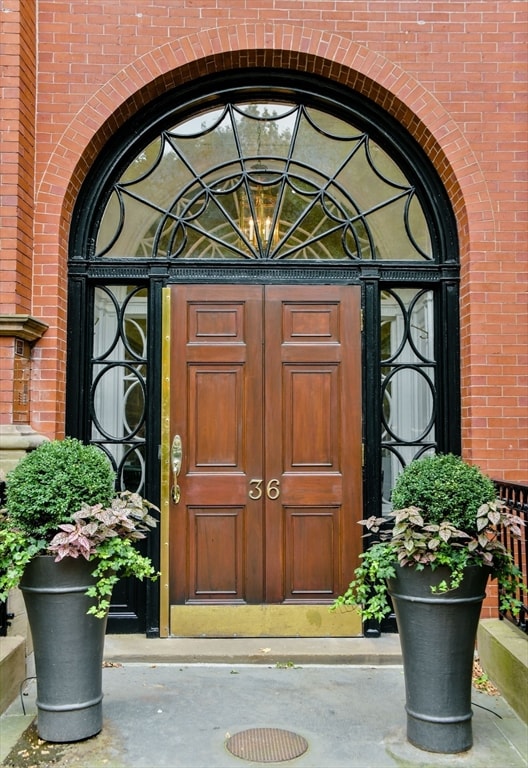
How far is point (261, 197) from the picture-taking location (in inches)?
219

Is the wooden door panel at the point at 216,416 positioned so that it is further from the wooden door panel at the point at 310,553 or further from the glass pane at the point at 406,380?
the glass pane at the point at 406,380

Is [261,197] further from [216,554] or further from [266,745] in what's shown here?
[266,745]

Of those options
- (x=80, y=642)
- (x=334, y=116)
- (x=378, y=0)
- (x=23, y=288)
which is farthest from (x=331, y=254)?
(x=80, y=642)

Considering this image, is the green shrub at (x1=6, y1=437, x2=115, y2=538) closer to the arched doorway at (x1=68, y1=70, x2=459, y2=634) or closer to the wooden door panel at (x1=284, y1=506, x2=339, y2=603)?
the arched doorway at (x1=68, y1=70, x2=459, y2=634)

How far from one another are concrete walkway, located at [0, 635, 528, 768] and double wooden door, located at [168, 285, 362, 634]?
1.41 feet

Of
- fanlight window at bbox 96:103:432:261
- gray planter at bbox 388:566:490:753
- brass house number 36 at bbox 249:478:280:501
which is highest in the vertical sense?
fanlight window at bbox 96:103:432:261

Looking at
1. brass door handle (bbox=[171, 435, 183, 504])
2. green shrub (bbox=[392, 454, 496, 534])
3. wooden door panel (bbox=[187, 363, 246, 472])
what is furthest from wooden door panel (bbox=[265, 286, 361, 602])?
green shrub (bbox=[392, 454, 496, 534])

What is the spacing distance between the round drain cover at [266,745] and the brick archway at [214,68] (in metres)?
2.55

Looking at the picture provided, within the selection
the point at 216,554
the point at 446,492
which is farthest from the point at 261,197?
the point at 446,492

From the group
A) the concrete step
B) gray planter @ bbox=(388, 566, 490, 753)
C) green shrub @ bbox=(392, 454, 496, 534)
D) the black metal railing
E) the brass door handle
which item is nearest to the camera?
gray planter @ bbox=(388, 566, 490, 753)

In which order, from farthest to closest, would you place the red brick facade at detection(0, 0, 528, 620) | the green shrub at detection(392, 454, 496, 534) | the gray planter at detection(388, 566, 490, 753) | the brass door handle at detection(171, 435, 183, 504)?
the brass door handle at detection(171, 435, 183, 504) < the red brick facade at detection(0, 0, 528, 620) < the green shrub at detection(392, 454, 496, 534) < the gray planter at detection(388, 566, 490, 753)

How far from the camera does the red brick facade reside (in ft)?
17.0

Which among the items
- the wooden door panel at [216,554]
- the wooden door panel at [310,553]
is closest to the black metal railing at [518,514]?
the wooden door panel at [310,553]

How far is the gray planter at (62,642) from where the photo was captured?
11.8 ft
